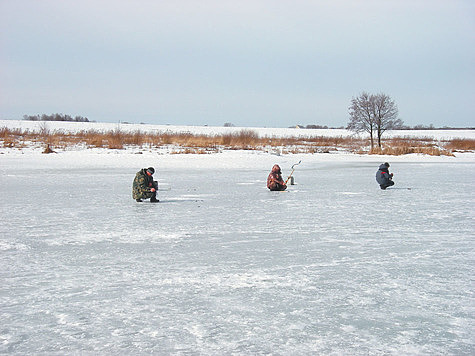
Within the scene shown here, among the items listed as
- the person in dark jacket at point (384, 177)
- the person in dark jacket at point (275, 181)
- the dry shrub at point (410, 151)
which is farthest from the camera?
the dry shrub at point (410, 151)

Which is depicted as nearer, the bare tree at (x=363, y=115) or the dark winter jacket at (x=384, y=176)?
the dark winter jacket at (x=384, y=176)

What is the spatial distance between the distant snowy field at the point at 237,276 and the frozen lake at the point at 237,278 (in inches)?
0.6

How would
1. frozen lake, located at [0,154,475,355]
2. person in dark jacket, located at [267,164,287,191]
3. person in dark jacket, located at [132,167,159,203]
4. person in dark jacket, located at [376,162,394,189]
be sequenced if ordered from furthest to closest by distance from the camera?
person in dark jacket, located at [376,162,394,189] < person in dark jacket, located at [267,164,287,191] < person in dark jacket, located at [132,167,159,203] < frozen lake, located at [0,154,475,355]

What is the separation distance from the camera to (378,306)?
12.4 ft

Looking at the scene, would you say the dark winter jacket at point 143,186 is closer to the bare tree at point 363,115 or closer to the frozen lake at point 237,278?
the frozen lake at point 237,278

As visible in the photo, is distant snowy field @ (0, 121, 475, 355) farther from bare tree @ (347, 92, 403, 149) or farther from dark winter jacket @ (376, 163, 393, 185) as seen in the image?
bare tree @ (347, 92, 403, 149)

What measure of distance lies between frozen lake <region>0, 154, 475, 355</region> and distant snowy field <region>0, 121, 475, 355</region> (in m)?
0.02

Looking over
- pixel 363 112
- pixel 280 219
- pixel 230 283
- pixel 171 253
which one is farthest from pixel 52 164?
pixel 363 112

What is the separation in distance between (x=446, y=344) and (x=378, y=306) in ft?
2.36

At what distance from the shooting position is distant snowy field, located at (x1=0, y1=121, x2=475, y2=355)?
3.19 meters

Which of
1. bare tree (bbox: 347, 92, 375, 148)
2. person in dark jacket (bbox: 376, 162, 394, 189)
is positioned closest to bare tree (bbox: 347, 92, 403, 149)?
bare tree (bbox: 347, 92, 375, 148)

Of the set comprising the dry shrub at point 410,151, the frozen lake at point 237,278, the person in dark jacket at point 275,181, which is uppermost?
the dry shrub at point 410,151

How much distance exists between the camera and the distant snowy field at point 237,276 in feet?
10.5

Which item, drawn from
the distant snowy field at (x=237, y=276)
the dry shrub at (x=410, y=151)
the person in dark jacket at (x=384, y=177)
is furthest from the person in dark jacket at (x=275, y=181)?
the dry shrub at (x=410, y=151)
